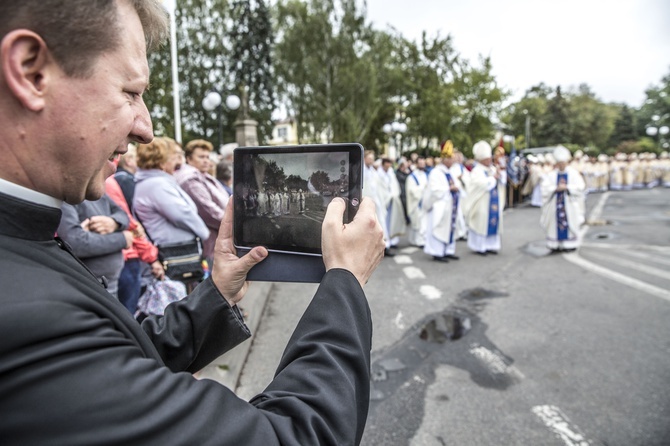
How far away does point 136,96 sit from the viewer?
2.85 ft

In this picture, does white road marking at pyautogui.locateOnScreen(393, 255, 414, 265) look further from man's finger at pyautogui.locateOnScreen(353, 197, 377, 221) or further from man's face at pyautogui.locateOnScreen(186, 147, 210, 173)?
man's finger at pyautogui.locateOnScreen(353, 197, 377, 221)

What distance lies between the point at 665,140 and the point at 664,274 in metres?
46.7

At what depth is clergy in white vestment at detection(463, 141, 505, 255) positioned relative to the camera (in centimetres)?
880

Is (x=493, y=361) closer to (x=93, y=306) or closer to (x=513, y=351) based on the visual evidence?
(x=513, y=351)

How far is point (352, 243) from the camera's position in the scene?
0.96 m

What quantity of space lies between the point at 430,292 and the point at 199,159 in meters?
3.43

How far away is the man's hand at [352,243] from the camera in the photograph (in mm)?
952

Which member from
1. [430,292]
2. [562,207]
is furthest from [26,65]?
[562,207]

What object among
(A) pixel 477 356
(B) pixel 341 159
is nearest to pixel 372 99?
(A) pixel 477 356

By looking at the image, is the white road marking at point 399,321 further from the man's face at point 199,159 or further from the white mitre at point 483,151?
the white mitre at point 483,151

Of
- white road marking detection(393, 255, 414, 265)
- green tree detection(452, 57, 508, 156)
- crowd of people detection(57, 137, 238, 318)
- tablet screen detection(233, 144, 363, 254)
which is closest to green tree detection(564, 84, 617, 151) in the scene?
green tree detection(452, 57, 508, 156)

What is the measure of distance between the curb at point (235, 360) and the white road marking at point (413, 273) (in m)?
2.72

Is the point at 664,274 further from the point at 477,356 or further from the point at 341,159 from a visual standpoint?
the point at 341,159

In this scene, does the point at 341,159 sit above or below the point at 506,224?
above
